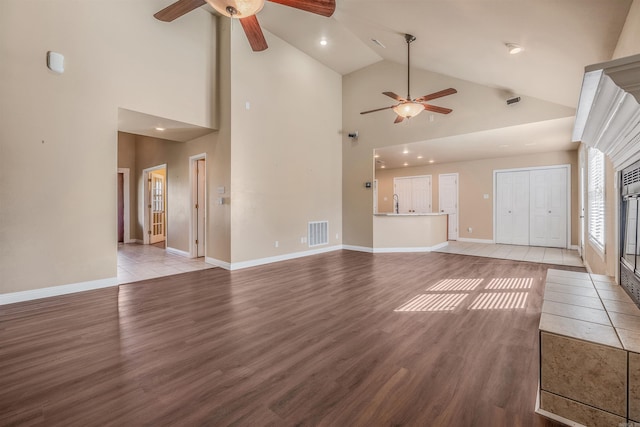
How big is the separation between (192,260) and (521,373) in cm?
559

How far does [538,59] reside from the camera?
3.22 m

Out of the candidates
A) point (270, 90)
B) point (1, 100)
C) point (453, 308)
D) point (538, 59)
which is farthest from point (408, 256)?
point (1, 100)

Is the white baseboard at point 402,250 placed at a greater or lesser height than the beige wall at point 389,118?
lesser

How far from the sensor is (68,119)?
11.7 feet

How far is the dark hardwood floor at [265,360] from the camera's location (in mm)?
1467

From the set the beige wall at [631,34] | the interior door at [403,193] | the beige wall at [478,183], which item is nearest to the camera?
the beige wall at [631,34]

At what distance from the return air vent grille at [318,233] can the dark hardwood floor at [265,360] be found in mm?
2921

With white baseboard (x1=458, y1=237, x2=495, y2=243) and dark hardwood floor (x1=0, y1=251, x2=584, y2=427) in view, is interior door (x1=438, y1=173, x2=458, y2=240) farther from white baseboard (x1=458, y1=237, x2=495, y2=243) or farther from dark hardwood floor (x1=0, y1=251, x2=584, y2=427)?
dark hardwood floor (x1=0, y1=251, x2=584, y2=427)

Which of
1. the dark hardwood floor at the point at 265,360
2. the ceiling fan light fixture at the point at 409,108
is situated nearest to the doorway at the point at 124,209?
the dark hardwood floor at the point at 265,360

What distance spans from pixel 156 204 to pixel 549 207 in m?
10.8

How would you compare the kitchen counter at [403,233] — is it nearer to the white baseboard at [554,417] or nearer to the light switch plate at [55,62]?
the white baseboard at [554,417]

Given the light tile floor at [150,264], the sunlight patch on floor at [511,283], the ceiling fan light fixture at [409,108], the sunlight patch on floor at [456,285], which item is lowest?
the sunlight patch on floor at [456,285]

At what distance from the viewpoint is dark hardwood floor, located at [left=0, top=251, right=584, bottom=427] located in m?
1.47

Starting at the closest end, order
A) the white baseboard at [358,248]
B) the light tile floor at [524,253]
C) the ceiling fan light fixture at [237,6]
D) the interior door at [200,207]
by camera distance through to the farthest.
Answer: the ceiling fan light fixture at [237,6]
the light tile floor at [524,253]
the interior door at [200,207]
the white baseboard at [358,248]
